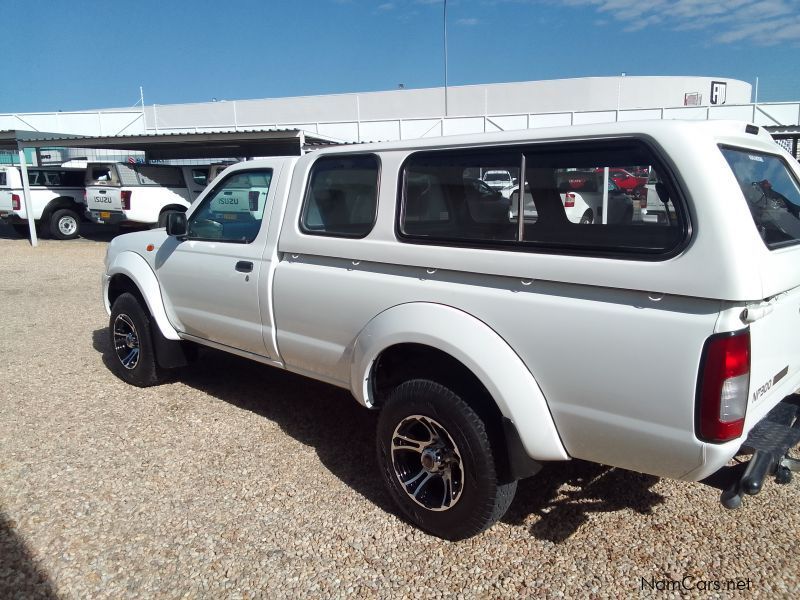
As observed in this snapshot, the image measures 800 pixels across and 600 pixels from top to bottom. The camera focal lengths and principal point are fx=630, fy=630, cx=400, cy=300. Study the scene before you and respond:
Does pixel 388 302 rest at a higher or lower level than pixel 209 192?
lower

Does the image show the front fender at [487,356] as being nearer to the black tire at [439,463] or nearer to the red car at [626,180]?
the black tire at [439,463]

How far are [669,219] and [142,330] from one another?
396 centimetres

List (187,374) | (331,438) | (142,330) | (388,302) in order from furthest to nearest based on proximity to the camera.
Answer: (187,374), (142,330), (331,438), (388,302)

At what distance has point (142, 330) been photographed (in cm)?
488

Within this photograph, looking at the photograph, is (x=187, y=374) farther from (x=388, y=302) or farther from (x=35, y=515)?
(x=388, y=302)

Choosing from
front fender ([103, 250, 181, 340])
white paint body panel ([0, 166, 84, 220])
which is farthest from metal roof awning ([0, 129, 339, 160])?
front fender ([103, 250, 181, 340])

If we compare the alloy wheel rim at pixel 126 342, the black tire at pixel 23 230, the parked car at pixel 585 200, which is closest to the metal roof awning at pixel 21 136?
the black tire at pixel 23 230

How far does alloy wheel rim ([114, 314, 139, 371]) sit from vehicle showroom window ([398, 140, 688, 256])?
295cm

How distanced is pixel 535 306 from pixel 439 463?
918mm

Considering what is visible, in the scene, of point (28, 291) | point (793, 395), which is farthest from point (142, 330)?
point (28, 291)

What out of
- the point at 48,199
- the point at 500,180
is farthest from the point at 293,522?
the point at 48,199

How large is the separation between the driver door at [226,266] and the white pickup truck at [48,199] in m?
14.4

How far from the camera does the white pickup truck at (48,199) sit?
16.6 meters

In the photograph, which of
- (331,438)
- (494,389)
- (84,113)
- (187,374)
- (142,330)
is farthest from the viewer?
(84,113)
